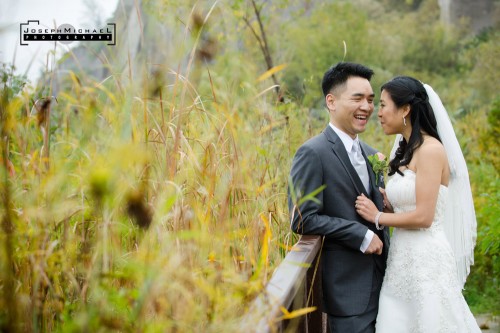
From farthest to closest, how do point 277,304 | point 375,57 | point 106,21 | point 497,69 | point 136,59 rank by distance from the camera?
point 375,57 < point 497,69 < point 106,21 < point 136,59 < point 277,304

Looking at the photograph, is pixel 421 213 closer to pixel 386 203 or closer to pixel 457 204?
pixel 386 203

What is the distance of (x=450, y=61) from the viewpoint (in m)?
28.9

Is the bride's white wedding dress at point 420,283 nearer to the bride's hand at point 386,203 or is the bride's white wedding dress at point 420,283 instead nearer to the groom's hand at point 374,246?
the bride's hand at point 386,203

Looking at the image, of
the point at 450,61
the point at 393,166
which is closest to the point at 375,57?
the point at 450,61

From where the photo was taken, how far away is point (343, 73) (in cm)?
340

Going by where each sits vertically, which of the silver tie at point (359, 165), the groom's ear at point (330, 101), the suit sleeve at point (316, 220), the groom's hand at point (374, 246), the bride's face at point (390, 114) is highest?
the groom's ear at point (330, 101)

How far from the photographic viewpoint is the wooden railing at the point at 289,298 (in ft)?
5.14

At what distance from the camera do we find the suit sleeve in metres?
3.04

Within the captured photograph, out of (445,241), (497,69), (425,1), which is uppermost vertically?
(425,1)

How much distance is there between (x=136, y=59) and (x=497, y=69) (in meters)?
18.9

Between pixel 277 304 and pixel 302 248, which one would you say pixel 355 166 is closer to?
Answer: pixel 302 248

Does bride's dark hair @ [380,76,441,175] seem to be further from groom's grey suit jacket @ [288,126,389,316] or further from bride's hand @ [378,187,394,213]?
groom's grey suit jacket @ [288,126,389,316]

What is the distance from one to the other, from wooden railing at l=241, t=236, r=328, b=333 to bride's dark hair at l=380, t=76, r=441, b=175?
73cm

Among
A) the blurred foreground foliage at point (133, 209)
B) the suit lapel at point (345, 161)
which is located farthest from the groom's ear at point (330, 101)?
the blurred foreground foliage at point (133, 209)
